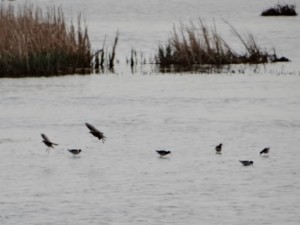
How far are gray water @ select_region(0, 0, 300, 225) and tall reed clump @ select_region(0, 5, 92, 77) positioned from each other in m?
0.46

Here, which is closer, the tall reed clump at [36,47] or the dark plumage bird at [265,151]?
the dark plumage bird at [265,151]

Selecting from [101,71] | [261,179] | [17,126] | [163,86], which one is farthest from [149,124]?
[101,71]

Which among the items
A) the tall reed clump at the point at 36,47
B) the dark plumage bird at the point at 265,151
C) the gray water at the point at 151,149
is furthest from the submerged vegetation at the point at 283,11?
the dark plumage bird at the point at 265,151

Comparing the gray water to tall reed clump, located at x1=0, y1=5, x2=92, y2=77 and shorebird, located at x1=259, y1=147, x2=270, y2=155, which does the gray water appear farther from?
tall reed clump, located at x1=0, y1=5, x2=92, y2=77

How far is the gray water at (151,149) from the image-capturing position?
32.3 ft

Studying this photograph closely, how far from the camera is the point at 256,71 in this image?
24.5 metres

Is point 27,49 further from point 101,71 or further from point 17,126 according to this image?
point 17,126

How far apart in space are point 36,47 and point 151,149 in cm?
922

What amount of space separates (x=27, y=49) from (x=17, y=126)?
6562 mm

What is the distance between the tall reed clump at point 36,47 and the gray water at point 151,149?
1.51 ft

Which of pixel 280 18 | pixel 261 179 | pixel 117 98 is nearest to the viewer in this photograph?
pixel 261 179

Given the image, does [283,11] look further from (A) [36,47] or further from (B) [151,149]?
(B) [151,149]

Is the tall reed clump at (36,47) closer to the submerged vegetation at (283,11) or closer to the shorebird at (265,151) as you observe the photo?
the shorebird at (265,151)

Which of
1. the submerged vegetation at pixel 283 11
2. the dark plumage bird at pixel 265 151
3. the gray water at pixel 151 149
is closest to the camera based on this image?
the gray water at pixel 151 149
